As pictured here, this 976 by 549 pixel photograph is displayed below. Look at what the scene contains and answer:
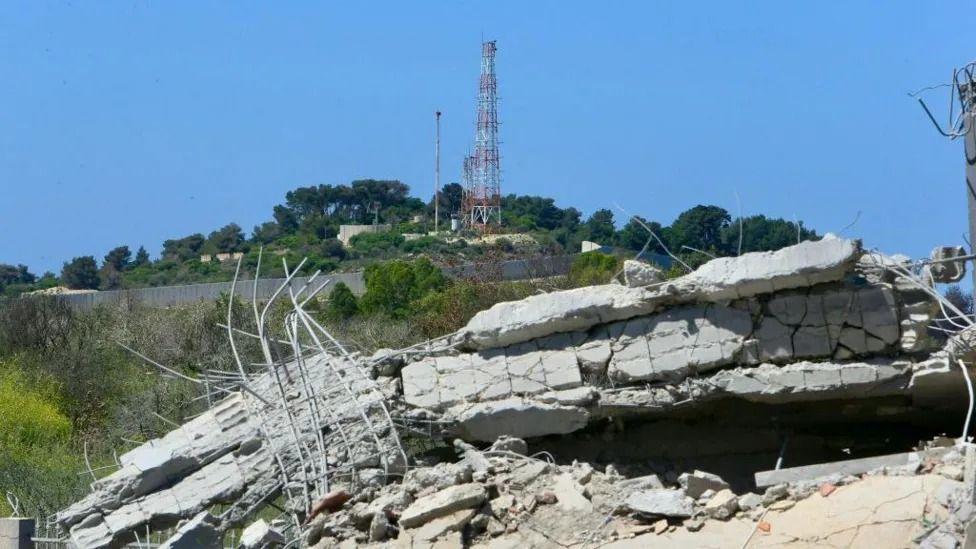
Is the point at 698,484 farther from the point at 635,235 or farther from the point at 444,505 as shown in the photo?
the point at 635,235

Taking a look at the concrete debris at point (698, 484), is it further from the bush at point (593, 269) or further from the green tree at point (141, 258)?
the green tree at point (141, 258)

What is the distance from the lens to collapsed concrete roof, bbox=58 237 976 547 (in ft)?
33.4

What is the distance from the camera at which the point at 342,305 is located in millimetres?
30891

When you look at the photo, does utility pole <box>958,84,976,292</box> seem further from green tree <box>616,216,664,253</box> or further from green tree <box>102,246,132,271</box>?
green tree <box>102,246,132,271</box>

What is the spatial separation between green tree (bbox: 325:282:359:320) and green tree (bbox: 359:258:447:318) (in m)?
0.22

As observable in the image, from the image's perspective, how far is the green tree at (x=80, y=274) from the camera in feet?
179

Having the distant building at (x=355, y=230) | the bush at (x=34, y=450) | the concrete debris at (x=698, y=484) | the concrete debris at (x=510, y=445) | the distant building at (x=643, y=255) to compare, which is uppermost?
the distant building at (x=355, y=230)

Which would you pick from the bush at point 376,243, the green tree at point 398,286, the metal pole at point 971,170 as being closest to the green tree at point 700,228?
the green tree at point 398,286

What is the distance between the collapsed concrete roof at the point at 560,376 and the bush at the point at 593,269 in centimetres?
1410

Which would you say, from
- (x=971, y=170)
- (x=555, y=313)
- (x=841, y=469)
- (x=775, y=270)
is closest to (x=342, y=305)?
(x=971, y=170)

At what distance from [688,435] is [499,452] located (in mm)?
1756

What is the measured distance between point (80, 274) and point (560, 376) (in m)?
47.5

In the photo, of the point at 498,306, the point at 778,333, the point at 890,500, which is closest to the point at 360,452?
the point at 498,306

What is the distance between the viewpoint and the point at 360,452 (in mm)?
10781
